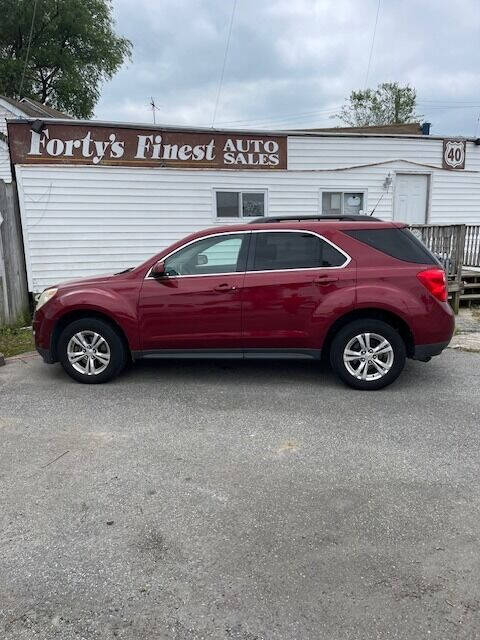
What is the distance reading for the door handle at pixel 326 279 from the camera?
5090 mm

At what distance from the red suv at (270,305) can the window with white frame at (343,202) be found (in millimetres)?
6232

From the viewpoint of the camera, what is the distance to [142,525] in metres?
2.89

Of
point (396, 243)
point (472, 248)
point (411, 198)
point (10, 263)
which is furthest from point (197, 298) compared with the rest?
point (411, 198)

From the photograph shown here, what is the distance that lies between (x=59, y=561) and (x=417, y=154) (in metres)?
11.5

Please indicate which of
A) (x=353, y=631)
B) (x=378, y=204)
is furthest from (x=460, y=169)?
(x=353, y=631)

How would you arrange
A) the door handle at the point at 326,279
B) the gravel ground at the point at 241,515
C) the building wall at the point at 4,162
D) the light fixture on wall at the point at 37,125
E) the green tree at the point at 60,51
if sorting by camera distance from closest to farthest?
the gravel ground at the point at 241,515, the door handle at the point at 326,279, the light fixture on wall at the point at 37,125, the building wall at the point at 4,162, the green tree at the point at 60,51

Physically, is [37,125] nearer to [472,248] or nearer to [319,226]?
[319,226]

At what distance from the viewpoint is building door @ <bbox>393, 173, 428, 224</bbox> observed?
1164 cm

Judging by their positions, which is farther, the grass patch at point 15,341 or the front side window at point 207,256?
A: the grass patch at point 15,341

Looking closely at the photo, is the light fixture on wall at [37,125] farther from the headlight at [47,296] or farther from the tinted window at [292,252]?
the tinted window at [292,252]

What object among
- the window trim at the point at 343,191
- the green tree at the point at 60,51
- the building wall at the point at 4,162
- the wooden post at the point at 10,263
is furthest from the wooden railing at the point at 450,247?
the green tree at the point at 60,51

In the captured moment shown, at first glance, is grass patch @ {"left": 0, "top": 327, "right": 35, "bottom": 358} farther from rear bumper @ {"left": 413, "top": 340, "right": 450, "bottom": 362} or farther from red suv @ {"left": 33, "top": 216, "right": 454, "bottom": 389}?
rear bumper @ {"left": 413, "top": 340, "right": 450, "bottom": 362}

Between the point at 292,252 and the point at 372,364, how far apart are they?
1433 millimetres

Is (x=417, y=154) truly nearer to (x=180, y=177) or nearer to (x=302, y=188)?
(x=302, y=188)
